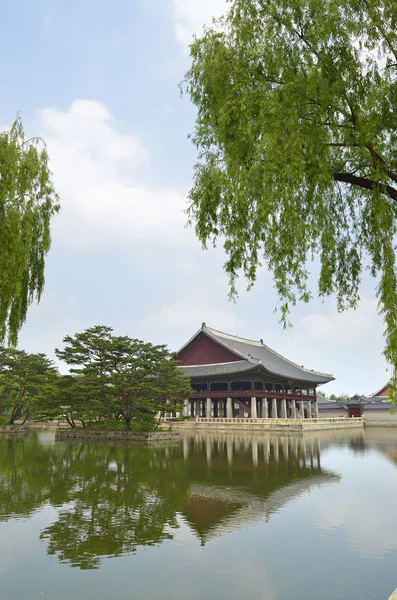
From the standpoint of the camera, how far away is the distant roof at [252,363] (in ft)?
159

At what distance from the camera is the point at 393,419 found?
56.3 m

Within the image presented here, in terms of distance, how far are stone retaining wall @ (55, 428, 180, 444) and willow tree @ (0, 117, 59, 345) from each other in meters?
22.0

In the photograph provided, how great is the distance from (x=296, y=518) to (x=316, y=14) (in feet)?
33.6

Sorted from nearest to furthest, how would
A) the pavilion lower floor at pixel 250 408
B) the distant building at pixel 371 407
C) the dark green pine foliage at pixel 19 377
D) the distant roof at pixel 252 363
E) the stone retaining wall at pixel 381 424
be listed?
the dark green pine foliage at pixel 19 377 < the distant roof at pixel 252 363 < the pavilion lower floor at pixel 250 408 < the stone retaining wall at pixel 381 424 < the distant building at pixel 371 407

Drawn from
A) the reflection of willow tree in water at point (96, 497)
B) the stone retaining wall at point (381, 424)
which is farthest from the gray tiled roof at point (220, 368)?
the reflection of willow tree in water at point (96, 497)

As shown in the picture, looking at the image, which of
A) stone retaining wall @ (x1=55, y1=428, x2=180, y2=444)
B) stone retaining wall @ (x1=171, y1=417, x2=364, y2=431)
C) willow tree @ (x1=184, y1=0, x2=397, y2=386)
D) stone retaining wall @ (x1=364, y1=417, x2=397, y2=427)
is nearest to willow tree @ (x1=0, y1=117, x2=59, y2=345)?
willow tree @ (x1=184, y1=0, x2=397, y2=386)


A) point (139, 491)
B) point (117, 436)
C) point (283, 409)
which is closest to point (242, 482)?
point (139, 491)

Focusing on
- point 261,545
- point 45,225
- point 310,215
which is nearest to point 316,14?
point 310,215

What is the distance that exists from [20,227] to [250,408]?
4305cm

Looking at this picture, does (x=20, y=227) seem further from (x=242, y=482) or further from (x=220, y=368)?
(x=220, y=368)

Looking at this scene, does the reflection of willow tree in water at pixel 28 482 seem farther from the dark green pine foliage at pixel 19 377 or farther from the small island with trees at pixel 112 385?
the dark green pine foliage at pixel 19 377

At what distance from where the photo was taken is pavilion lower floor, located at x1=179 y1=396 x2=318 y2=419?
159ft

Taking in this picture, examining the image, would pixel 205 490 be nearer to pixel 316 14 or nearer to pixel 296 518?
pixel 296 518

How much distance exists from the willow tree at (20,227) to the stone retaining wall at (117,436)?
22.0 metres
